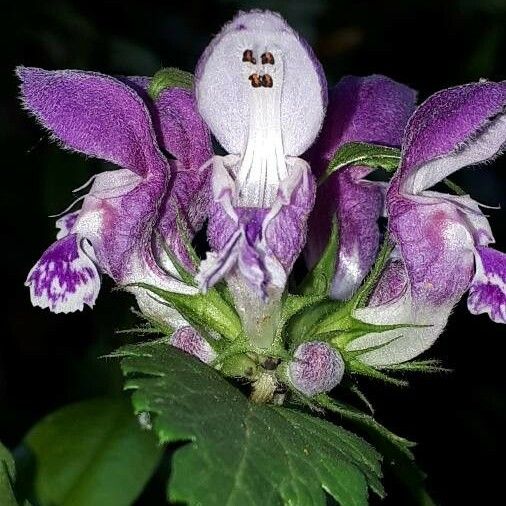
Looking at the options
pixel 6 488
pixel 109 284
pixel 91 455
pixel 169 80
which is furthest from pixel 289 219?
pixel 109 284

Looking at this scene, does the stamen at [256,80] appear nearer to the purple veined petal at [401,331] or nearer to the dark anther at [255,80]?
A: the dark anther at [255,80]

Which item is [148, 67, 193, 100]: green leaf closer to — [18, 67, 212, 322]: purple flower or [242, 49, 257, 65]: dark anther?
[18, 67, 212, 322]: purple flower

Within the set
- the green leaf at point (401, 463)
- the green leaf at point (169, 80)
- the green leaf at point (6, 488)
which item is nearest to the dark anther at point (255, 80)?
the green leaf at point (169, 80)

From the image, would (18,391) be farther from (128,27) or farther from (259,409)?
(259,409)

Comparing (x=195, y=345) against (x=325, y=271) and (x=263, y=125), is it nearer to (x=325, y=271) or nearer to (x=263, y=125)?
(x=325, y=271)

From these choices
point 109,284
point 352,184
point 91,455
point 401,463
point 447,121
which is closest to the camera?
point 447,121

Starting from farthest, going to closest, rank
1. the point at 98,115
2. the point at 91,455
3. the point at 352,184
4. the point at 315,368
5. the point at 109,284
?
the point at 109,284, the point at 91,455, the point at 352,184, the point at 98,115, the point at 315,368

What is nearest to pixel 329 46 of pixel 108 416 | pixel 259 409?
pixel 108 416
